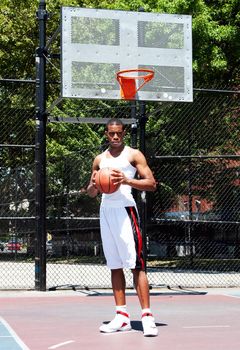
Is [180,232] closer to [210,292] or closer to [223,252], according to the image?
[223,252]

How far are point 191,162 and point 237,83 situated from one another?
5318 millimetres

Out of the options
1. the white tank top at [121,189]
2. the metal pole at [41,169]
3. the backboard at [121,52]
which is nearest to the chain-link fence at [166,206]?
the backboard at [121,52]

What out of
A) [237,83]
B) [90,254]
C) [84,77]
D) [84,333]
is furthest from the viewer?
[237,83]

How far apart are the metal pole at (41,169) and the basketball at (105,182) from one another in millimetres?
4579

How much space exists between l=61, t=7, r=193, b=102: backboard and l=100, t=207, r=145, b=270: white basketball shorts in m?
4.38

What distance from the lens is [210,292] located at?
11.6 m

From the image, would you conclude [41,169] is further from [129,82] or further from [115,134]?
[115,134]

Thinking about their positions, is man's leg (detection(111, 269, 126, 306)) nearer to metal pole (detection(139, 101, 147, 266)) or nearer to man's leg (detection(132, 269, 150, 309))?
man's leg (detection(132, 269, 150, 309))

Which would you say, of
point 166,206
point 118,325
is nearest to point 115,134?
point 118,325

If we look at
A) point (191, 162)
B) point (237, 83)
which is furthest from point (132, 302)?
point (237, 83)

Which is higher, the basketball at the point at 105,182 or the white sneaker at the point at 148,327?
the basketball at the point at 105,182

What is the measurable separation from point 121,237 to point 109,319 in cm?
155

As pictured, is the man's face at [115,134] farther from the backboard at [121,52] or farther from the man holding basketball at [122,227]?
the backboard at [121,52]

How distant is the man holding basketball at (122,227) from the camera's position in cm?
682
